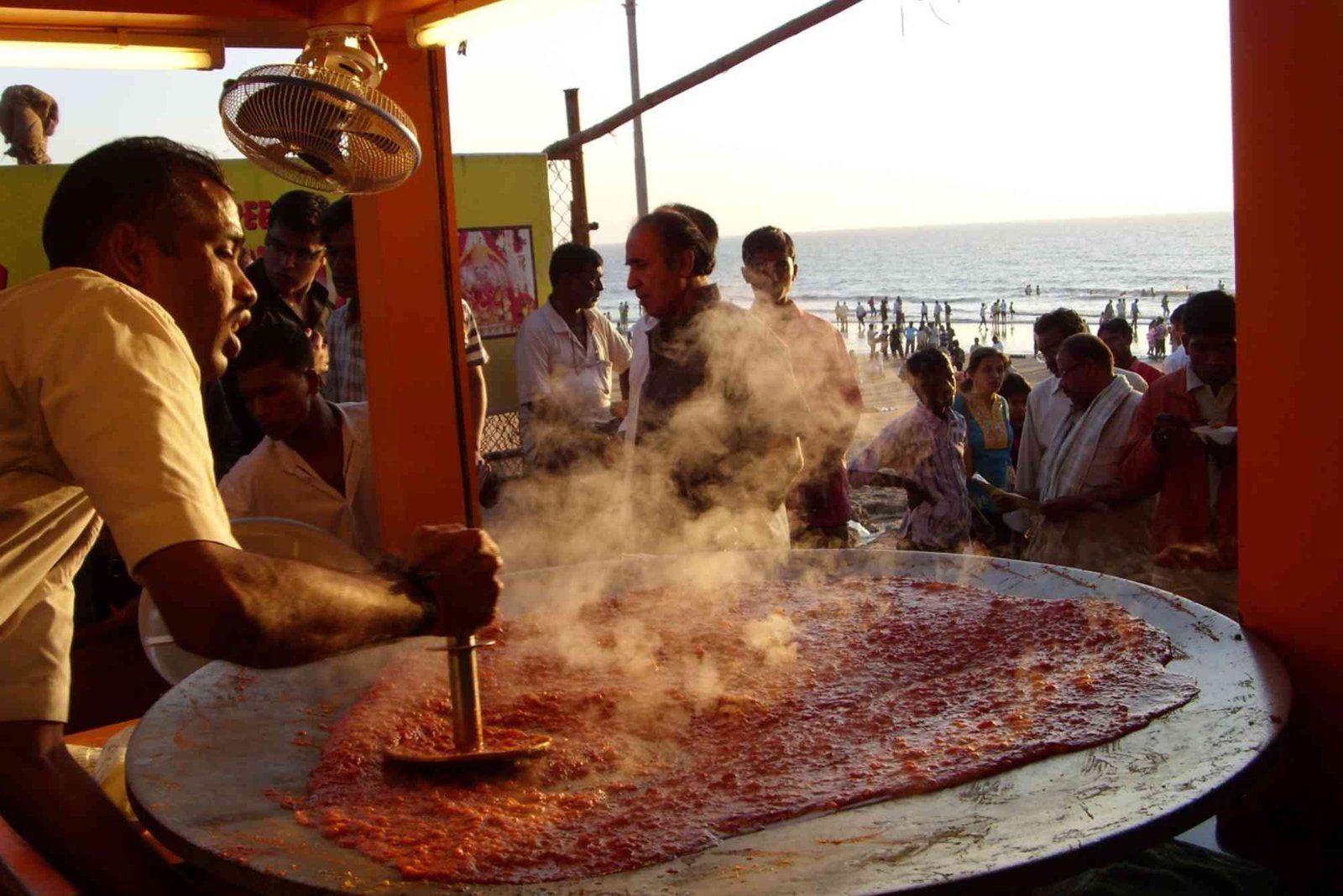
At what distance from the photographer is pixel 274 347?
407 centimetres

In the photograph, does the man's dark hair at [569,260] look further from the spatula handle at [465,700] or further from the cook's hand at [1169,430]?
the spatula handle at [465,700]

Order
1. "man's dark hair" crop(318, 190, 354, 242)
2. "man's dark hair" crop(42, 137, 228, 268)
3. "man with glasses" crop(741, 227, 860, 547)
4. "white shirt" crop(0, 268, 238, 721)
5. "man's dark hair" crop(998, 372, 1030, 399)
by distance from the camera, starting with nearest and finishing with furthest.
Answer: "white shirt" crop(0, 268, 238, 721), "man's dark hair" crop(42, 137, 228, 268), "man's dark hair" crop(318, 190, 354, 242), "man with glasses" crop(741, 227, 860, 547), "man's dark hair" crop(998, 372, 1030, 399)

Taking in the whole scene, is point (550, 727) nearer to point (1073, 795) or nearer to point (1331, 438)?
point (1073, 795)

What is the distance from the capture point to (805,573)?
366 centimetres

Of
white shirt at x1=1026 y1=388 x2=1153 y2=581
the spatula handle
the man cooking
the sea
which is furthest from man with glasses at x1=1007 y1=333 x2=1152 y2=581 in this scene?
the sea

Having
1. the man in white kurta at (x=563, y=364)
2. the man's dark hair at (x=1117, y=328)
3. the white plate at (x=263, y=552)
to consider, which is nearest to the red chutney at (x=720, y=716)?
→ the white plate at (x=263, y=552)

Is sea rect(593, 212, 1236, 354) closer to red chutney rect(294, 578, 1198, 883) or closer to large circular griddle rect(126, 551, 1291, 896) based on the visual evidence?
red chutney rect(294, 578, 1198, 883)

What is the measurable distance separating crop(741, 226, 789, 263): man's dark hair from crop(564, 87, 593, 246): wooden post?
2799 mm

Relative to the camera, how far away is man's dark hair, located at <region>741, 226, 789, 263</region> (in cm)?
583

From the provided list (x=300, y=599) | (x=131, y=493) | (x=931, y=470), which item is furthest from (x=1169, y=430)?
(x=131, y=493)

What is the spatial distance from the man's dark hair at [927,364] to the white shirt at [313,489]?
2884 millimetres

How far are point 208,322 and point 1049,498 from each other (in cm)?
401

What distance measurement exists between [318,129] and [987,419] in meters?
4.71

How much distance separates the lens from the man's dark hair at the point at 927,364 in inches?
238
